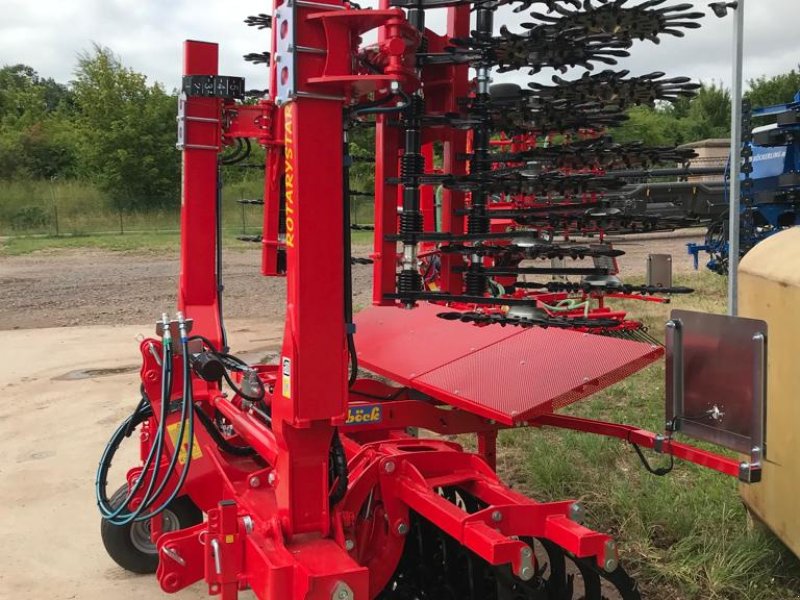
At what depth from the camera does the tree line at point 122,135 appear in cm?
3238

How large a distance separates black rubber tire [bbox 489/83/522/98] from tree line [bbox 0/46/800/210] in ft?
91.7

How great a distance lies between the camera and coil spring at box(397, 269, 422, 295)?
10.2 ft

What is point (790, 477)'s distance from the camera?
3150mm

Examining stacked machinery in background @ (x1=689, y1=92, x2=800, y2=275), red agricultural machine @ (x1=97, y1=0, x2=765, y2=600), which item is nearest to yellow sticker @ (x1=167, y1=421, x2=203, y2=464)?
red agricultural machine @ (x1=97, y1=0, x2=765, y2=600)

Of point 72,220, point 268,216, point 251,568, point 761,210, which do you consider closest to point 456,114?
point 251,568

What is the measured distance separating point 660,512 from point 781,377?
1193 millimetres

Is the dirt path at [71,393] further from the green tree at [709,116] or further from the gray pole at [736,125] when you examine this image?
the green tree at [709,116]

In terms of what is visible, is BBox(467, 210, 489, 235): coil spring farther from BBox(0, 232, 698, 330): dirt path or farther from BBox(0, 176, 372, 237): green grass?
BBox(0, 176, 372, 237): green grass

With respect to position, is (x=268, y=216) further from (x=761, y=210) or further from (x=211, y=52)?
(x=761, y=210)

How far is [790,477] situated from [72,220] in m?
29.5

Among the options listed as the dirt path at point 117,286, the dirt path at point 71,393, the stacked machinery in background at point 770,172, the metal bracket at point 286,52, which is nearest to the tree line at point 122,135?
the dirt path at point 117,286

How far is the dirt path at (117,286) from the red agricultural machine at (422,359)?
186 inches

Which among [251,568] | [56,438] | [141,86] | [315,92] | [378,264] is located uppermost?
[141,86]

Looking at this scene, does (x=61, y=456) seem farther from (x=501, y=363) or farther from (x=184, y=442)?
(x=501, y=363)
